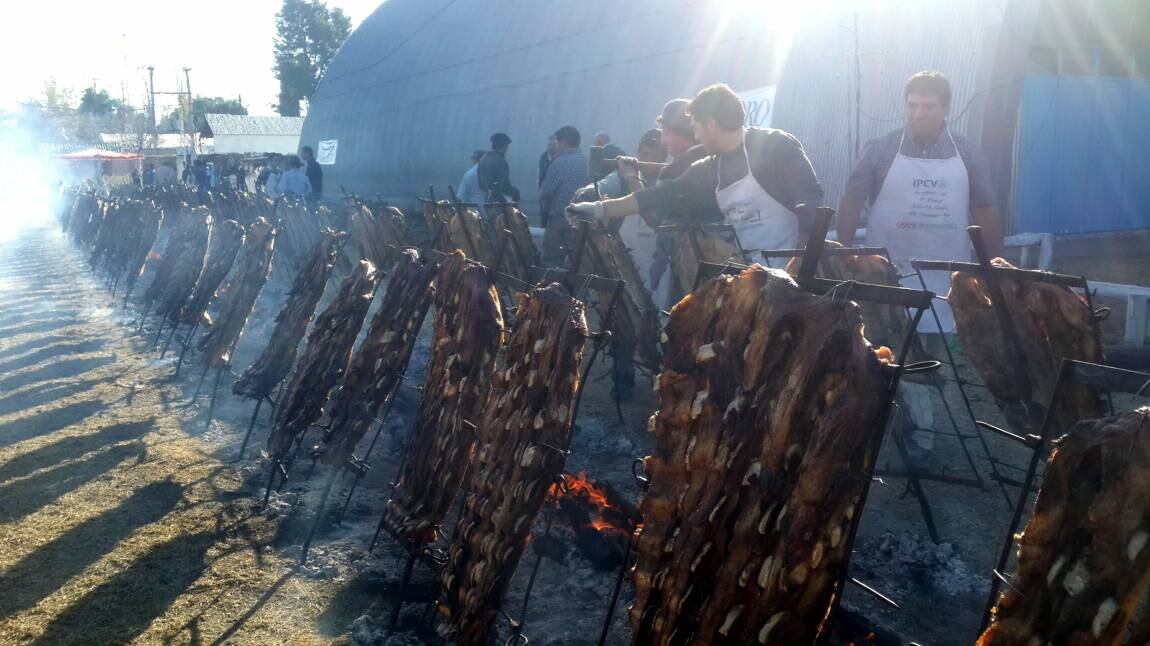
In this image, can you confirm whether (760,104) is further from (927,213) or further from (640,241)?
(927,213)

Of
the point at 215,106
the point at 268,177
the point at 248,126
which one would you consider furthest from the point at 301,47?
the point at 268,177

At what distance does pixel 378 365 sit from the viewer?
17.2 ft

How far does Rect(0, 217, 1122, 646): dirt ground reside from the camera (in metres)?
4.48

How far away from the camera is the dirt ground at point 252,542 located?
448 centimetres

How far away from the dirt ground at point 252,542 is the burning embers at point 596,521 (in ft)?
0.32

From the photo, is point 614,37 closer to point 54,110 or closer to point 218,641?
point 218,641

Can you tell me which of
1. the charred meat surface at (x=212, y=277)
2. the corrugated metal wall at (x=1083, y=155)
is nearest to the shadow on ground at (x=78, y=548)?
the charred meat surface at (x=212, y=277)

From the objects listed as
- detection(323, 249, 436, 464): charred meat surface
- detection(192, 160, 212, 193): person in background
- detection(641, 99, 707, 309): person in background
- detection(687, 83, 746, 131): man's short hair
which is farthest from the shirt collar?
detection(192, 160, 212, 193): person in background

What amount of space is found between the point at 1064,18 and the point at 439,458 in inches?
421

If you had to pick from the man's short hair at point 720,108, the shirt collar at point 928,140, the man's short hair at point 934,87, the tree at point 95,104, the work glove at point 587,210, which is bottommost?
the work glove at point 587,210

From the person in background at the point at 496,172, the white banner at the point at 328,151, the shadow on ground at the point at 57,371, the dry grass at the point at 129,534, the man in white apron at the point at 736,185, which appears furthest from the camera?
the white banner at the point at 328,151

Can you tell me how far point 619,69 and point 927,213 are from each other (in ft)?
39.9

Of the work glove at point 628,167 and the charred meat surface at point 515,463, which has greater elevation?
the work glove at point 628,167

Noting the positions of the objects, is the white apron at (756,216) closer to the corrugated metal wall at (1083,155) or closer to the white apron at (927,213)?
the white apron at (927,213)
